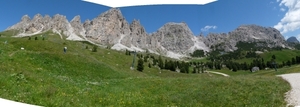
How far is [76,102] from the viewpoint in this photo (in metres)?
12.8

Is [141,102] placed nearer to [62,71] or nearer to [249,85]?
[249,85]

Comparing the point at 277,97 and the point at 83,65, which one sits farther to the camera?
the point at 83,65

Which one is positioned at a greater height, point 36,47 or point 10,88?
point 36,47

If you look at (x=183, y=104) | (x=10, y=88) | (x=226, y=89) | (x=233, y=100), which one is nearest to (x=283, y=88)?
(x=226, y=89)

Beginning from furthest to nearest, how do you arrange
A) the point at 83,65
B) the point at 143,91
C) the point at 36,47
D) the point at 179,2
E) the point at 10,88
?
the point at 36,47 < the point at 83,65 < the point at 143,91 < the point at 179,2 < the point at 10,88

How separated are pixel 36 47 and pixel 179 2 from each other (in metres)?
47.7

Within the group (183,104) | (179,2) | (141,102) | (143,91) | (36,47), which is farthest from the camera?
(36,47)

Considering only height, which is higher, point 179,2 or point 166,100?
point 179,2

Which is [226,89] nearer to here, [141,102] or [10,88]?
[141,102]

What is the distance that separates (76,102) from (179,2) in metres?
8.68

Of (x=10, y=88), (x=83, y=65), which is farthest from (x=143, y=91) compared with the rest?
(x=83, y=65)

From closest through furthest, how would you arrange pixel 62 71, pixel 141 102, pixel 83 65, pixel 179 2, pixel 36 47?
pixel 179 2, pixel 141 102, pixel 62 71, pixel 83 65, pixel 36 47

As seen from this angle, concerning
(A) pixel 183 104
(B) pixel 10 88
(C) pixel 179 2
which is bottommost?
(A) pixel 183 104

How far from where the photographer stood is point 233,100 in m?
18.2
